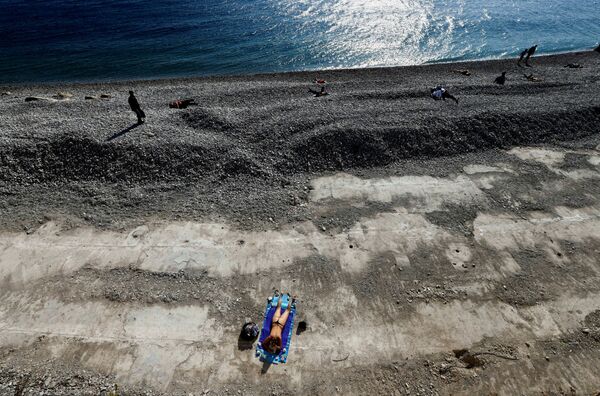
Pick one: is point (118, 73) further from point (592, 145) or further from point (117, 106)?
point (592, 145)

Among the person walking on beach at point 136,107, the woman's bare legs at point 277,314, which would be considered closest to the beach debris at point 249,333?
the woman's bare legs at point 277,314

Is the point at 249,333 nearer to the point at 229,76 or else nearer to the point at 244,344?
the point at 244,344

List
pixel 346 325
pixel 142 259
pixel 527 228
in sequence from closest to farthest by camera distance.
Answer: pixel 346 325
pixel 142 259
pixel 527 228

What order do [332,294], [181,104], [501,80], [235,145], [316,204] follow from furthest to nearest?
1. [501,80]
2. [181,104]
3. [235,145]
4. [316,204]
5. [332,294]

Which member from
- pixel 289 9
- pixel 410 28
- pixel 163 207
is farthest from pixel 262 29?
pixel 163 207

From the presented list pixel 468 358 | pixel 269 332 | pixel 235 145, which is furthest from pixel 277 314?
pixel 235 145

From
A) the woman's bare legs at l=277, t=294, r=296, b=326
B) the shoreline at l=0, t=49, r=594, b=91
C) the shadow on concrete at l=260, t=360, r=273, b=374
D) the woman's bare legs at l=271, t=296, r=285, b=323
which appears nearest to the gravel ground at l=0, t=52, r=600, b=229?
the woman's bare legs at l=277, t=294, r=296, b=326
